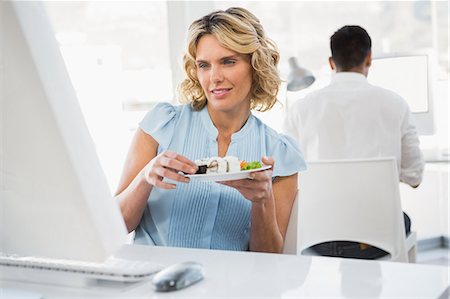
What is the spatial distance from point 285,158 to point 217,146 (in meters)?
0.17

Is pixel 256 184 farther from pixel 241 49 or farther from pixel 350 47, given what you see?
pixel 350 47

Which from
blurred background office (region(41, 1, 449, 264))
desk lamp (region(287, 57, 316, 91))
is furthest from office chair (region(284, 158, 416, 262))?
blurred background office (region(41, 1, 449, 264))

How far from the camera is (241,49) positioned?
159 cm

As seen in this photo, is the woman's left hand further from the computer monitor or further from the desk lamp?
the desk lamp

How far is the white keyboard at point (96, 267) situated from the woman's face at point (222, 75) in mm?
744

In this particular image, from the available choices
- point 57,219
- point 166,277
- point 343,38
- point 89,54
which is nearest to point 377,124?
point 343,38

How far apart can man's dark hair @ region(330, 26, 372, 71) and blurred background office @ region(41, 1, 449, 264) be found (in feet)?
3.63

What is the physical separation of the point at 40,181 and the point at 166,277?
228 millimetres

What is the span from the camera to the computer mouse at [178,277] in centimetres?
81

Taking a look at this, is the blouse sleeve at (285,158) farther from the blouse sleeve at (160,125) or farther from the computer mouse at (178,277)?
the computer mouse at (178,277)

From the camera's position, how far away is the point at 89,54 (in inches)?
130

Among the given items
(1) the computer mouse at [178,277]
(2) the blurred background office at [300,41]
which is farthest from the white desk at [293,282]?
(2) the blurred background office at [300,41]

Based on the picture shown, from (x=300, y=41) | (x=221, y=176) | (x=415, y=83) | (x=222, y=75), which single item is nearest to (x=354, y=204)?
(x=222, y=75)

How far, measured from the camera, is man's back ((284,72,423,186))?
8.06ft
